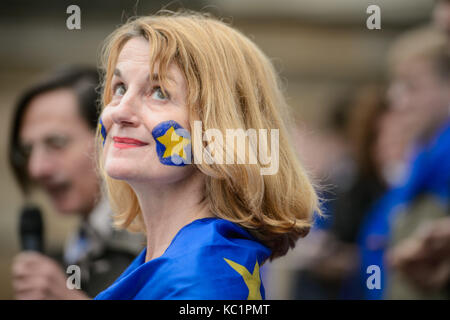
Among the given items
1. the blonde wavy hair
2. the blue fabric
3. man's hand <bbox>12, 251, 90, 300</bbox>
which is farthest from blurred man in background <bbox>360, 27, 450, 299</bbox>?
man's hand <bbox>12, 251, 90, 300</bbox>

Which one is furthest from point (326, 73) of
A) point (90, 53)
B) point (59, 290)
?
point (59, 290)

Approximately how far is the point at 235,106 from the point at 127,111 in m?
0.28

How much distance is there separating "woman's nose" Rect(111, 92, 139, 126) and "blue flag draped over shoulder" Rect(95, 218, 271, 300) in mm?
306

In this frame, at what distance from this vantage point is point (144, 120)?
5.34ft

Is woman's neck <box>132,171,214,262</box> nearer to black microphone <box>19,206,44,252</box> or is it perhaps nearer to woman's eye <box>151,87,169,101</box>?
woman's eye <box>151,87,169,101</box>

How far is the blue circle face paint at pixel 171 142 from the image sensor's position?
5.28ft

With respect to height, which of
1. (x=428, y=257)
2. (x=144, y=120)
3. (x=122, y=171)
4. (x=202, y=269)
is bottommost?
(x=428, y=257)

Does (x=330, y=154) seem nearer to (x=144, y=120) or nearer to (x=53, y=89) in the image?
(x=53, y=89)

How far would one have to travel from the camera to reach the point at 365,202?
4.12 metres

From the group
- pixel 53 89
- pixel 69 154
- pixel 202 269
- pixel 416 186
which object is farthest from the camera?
pixel 416 186

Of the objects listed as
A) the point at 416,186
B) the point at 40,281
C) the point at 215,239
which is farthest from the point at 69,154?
the point at 416,186

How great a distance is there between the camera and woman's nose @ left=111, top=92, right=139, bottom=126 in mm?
1613

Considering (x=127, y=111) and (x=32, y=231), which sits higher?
(x=127, y=111)
